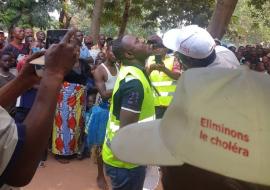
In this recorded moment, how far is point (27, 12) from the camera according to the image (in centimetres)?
1428

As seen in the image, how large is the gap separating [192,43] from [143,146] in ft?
5.44

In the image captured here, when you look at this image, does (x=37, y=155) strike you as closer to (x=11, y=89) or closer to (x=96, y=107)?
(x=11, y=89)

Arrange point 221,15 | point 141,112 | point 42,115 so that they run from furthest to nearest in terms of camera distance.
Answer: point 221,15, point 141,112, point 42,115

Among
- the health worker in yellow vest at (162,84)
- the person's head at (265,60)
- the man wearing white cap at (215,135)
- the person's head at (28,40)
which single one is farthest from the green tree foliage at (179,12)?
the man wearing white cap at (215,135)

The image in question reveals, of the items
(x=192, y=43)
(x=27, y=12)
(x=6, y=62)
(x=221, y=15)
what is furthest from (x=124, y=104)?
(x=27, y=12)

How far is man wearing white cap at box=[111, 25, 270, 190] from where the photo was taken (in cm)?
93

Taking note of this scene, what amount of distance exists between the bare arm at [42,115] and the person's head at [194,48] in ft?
3.70

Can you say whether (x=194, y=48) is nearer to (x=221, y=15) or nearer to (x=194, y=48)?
(x=194, y=48)

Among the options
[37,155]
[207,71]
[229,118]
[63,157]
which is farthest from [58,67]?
[63,157]

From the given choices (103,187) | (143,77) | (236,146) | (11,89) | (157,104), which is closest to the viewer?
(236,146)

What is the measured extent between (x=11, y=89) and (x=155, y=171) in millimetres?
1924

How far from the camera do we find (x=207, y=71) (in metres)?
1.13

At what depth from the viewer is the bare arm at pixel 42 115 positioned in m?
1.49

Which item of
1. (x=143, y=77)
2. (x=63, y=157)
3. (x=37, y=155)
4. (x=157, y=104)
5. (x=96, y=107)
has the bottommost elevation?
(x=63, y=157)
